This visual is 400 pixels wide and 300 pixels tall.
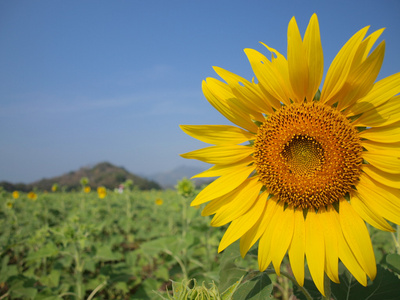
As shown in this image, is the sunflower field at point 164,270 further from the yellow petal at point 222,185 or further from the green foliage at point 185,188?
the yellow petal at point 222,185

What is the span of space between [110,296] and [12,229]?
471 cm

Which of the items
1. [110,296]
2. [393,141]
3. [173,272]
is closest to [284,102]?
[393,141]

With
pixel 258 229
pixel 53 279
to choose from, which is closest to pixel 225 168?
pixel 258 229

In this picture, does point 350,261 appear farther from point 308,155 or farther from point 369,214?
point 308,155

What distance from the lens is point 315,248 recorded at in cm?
123

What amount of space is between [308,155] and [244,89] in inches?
17.6

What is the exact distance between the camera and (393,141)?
1183mm

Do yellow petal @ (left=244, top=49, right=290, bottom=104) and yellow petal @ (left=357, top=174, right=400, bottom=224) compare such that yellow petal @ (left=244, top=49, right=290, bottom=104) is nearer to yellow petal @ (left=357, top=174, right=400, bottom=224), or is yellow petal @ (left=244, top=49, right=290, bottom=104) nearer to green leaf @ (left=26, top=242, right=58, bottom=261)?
yellow petal @ (left=357, top=174, right=400, bottom=224)

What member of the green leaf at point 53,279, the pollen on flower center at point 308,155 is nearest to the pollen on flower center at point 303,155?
the pollen on flower center at point 308,155

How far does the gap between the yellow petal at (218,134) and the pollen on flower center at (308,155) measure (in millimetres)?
79

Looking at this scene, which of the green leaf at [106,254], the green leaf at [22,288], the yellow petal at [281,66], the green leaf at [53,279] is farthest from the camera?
the green leaf at [53,279]

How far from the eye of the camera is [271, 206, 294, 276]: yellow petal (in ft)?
4.06

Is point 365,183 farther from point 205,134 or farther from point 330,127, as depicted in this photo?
point 205,134

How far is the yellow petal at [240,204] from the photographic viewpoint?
4.42 ft
